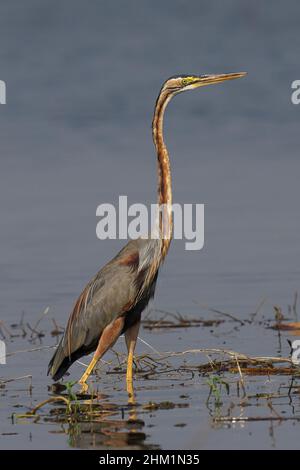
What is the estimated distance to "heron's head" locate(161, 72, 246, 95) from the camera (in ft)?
36.9

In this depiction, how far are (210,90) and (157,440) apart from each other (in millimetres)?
19313

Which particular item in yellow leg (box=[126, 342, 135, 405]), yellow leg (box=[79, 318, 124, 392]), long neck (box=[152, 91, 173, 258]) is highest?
long neck (box=[152, 91, 173, 258])

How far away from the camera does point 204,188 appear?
20.1 m

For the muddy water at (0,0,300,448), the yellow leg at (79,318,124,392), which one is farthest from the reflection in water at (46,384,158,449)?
the yellow leg at (79,318,124,392)

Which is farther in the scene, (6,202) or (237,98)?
(237,98)

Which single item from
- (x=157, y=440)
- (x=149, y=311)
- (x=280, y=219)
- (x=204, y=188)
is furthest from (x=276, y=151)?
(x=157, y=440)

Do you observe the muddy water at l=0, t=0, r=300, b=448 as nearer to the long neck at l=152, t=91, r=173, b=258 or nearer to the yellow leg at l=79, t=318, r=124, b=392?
the yellow leg at l=79, t=318, r=124, b=392

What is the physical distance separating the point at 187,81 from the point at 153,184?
28.5ft

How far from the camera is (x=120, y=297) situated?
10750mm

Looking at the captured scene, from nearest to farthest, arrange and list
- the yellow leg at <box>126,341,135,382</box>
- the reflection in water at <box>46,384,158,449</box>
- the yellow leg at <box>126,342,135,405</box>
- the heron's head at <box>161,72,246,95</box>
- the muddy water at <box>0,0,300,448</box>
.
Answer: the reflection in water at <box>46,384,158,449</box> → the muddy water at <box>0,0,300,448</box> → the yellow leg at <box>126,342,135,405</box> → the yellow leg at <box>126,341,135,382</box> → the heron's head at <box>161,72,246,95</box>

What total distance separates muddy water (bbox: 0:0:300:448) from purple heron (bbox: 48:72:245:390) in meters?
0.34

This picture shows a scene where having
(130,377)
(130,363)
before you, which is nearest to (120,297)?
(130,363)

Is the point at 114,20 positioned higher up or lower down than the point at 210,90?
higher up
